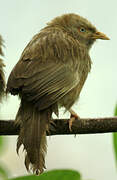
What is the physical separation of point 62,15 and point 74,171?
6.94 ft

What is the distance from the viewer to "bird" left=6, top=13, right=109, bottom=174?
2.03m

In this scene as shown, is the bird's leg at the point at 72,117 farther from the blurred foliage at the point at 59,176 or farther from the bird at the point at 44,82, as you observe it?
the blurred foliage at the point at 59,176

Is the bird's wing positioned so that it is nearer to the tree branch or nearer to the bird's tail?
the bird's tail

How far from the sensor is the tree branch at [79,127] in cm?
213

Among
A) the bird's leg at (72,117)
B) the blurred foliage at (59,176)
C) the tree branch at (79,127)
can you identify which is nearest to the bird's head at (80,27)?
the bird's leg at (72,117)

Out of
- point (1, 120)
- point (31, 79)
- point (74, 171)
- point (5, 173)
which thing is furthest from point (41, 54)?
point (74, 171)

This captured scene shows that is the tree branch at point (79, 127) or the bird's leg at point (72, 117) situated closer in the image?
the tree branch at point (79, 127)

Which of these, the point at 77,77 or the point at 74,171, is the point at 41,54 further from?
the point at 74,171

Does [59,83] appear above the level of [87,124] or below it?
above

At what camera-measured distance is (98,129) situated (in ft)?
7.02

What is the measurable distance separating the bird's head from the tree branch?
1.02m

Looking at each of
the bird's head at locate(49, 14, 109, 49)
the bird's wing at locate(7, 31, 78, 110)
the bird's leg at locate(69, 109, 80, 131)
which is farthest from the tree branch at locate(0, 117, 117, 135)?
the bird's head at locate(49, 14, 109, 49)

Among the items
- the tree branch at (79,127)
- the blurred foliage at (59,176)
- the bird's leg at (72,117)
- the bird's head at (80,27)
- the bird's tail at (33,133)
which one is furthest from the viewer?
the bird's head at (80,27)

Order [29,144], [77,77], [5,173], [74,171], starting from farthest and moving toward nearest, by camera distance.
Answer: [77,77]
[29,144]
[5,173]
[74,171]
